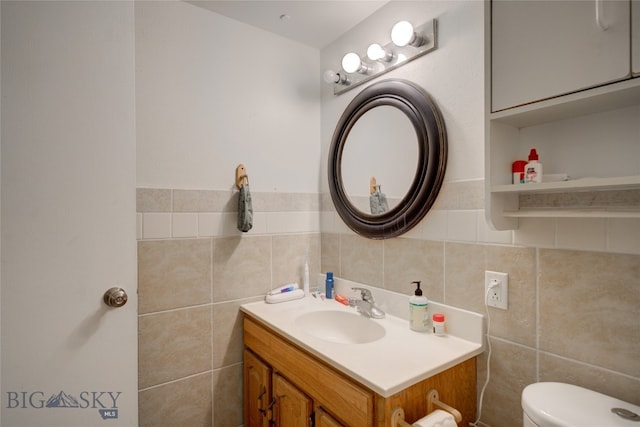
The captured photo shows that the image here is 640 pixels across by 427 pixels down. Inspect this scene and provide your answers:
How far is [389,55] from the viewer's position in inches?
56.1

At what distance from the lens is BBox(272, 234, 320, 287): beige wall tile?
1734 millimetres

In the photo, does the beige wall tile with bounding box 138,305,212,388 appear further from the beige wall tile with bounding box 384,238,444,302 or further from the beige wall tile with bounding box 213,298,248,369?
the beige wall tile with bounding box 384,238,444,302

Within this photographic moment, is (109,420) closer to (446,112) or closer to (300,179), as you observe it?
(300,179)

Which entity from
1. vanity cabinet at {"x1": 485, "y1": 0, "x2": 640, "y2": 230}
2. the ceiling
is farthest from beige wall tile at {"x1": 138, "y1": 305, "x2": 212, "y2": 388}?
the ceiling

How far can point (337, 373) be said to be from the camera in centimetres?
101

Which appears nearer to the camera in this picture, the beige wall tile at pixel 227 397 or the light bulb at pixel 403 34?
the light bulb at pixel 403 34

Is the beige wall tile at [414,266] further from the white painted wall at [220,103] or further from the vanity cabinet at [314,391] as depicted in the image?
the white painted wall at [220,103]

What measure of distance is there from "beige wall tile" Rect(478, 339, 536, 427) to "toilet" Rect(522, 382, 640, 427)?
14 centimetres

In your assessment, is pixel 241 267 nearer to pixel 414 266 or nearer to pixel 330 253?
pixel 330 253

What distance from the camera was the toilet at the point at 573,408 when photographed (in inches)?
28.8

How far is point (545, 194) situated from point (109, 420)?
1.63 m

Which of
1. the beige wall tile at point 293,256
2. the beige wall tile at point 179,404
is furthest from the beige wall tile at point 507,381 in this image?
the beige wall tile at point 179,404

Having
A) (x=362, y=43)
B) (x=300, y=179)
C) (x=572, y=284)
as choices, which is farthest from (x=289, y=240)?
(x=572, y=284)

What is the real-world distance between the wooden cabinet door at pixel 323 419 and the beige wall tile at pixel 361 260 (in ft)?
2.03
